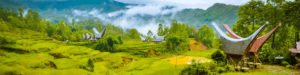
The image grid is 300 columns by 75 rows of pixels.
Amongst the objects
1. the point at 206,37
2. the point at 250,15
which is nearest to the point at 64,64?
the point at 250,15

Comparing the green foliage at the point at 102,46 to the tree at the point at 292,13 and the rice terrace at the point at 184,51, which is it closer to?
the rice terrace at the point at 184,51

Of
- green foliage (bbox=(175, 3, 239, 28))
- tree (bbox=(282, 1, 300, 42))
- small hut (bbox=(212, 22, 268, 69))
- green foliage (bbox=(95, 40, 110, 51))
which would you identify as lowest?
green foliage (bbox=(95, 40, 110, 51))

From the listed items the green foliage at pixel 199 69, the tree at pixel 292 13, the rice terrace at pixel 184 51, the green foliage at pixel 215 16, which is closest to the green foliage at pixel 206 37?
the rice terrace at pixel 184 51

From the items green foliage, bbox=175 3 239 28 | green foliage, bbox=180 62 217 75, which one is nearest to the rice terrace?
green foliage, bbox=180 62 217 75

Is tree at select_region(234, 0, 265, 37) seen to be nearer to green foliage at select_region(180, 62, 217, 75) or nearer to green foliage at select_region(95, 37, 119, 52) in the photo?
green foliage at select_region(180, 62, 217, 75)

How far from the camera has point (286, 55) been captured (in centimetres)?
1358

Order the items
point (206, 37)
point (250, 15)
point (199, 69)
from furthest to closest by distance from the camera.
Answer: point (206, 37) < point (250, 15) < point (199, 69)

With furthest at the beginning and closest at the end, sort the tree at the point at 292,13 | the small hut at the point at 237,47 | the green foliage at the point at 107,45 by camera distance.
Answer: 1. the green foliage at the point at 107,45
2. the tree at the point at 292,13
3. the small hut at the point at 237,47

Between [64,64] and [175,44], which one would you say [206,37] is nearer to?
[175,44]

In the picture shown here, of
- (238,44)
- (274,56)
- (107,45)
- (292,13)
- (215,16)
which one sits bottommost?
(274,56)

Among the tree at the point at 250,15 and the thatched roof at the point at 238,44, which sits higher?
the tree at the point at 250,15

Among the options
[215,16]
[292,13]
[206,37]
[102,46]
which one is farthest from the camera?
[215,16]

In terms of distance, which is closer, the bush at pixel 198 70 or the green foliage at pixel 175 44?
the bush at pixel 198 70

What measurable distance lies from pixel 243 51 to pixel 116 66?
14147mm
